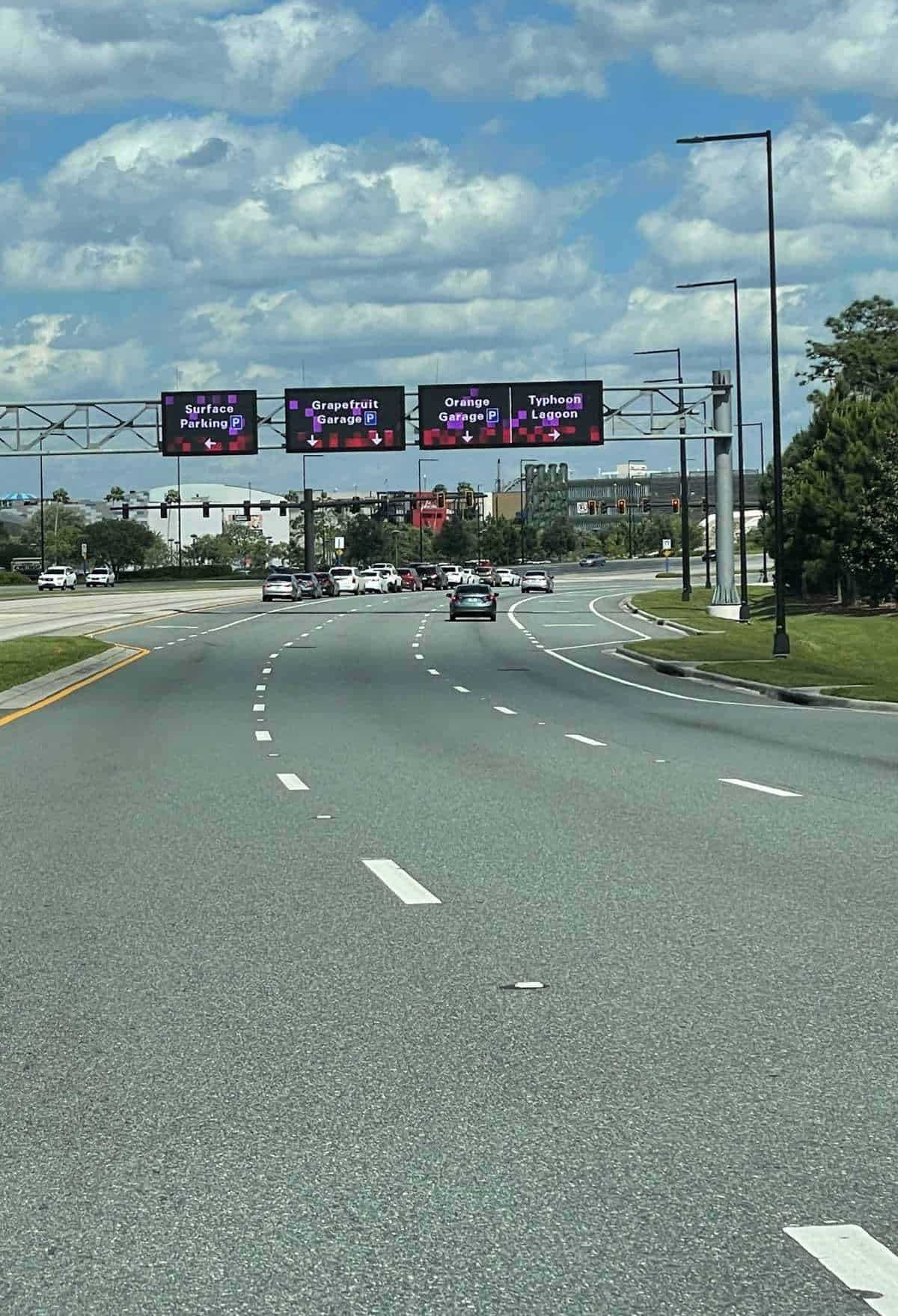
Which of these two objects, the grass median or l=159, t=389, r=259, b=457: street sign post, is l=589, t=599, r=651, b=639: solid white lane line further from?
l=159, t=389, r=259, b=457: street sign post

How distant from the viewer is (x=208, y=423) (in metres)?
75.0

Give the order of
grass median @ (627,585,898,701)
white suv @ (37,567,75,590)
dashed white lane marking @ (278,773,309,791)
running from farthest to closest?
white suv @ (37,567,75,590) < grass median @ (627,585,898,701) < dashed white lane marking @ (278,773,309,791)

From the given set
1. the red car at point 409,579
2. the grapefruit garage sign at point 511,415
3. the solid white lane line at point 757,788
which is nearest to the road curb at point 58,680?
the solid white lane line at point 757,788

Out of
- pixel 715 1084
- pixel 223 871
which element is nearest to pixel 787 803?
pixel 223 871

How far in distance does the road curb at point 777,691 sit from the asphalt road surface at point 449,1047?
12817 millimetres

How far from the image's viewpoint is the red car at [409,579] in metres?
123

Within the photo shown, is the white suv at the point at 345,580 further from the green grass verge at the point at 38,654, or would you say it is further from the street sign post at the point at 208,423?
the green grass verge at the point at 38,654

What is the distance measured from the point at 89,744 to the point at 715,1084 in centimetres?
1686

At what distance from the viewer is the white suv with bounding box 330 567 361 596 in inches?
4400

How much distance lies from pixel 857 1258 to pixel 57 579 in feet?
406

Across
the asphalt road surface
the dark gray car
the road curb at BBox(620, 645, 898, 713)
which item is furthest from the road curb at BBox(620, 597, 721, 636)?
the asphalt road surface

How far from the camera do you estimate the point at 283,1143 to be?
6012 mm

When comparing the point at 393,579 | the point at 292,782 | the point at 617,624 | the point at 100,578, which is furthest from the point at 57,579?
the point at 292,782

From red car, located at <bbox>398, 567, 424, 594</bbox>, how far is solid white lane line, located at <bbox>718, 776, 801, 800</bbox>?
4129 inches
